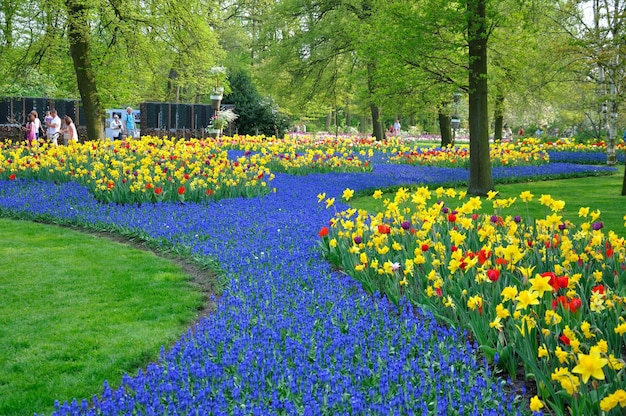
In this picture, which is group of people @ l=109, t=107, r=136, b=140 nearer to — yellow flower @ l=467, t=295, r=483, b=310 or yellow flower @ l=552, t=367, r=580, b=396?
yellow flower @ l=467, t=295, r=483, b=310

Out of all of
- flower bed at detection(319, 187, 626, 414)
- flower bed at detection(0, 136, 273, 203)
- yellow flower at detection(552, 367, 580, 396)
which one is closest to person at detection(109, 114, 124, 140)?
flower bed at detection(0, 136, 273, 203)

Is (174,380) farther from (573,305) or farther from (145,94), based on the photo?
(145,94)

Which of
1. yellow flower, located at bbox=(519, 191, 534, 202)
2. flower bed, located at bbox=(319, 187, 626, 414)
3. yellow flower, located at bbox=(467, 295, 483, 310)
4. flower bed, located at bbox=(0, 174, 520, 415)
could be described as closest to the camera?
flower bed, located at bbox=(319, 187, 626, 414)

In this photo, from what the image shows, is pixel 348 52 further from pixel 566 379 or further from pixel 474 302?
pixel 566 379

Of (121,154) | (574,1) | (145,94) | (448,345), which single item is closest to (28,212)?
(121,154)

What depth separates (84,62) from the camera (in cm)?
1798

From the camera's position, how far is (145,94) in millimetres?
44219

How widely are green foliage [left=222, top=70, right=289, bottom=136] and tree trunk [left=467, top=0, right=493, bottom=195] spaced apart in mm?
18790

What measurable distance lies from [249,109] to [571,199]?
2000 cm

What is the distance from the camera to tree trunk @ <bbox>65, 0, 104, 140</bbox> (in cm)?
1689

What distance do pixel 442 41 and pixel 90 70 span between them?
1010cm

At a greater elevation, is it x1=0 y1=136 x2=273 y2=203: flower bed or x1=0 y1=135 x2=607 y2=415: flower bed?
x1=0 y1=136 x2=273 y2=203: flower bed

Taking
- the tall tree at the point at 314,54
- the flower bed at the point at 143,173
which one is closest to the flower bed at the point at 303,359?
the flower bed at the point at 143,173

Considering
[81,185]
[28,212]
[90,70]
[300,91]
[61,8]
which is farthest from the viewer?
[300,91]
